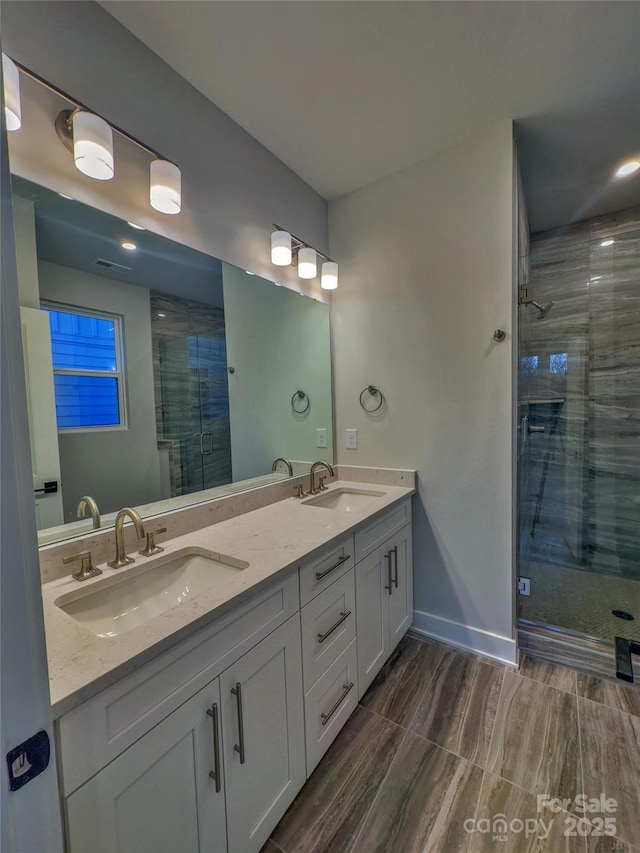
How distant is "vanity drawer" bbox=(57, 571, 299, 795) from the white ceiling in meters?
1.92

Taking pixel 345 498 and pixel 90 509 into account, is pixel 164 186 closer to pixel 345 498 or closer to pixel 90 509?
pixel 90 509

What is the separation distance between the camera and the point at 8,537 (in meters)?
0.41

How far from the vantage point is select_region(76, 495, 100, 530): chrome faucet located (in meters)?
1.15

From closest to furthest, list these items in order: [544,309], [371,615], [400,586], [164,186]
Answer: [164,186]
[371,615]
[400,586]
[544,309]

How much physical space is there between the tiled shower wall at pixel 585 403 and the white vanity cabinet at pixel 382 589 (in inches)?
37.7

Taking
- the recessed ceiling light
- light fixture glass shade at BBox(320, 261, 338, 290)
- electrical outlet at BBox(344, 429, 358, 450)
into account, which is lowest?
electrical outlet at BBox(344, 429, 358, 450)

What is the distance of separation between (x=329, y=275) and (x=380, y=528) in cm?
148

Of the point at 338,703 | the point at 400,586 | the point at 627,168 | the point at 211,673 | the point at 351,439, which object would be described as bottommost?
the point at 338,703

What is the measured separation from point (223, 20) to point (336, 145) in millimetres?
725

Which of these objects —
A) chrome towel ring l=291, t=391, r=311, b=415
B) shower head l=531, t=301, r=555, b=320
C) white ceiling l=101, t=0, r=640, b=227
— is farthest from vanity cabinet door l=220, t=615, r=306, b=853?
shower head l=531, t=301, r=555, b=320

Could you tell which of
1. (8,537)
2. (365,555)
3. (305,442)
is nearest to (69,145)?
(8,537)

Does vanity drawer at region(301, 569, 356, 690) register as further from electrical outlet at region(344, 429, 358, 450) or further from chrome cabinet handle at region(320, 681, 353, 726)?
electrical outlet at region(344, 429, 358, 450)

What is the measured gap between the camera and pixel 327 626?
132cm

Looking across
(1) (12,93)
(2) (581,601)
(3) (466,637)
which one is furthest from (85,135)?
(2) (581,601)
